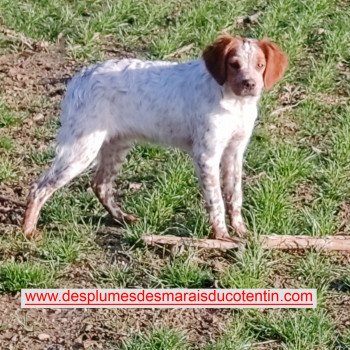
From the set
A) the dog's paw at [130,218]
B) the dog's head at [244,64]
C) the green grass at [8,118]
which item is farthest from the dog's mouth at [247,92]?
the green grass at [8,118]

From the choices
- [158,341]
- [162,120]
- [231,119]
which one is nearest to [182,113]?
[162,120]

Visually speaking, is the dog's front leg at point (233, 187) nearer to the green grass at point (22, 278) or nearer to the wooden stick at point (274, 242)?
the wooden stick at point (274, 242)

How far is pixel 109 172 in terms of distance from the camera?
21.9 ft

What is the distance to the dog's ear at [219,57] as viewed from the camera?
593 centimetres

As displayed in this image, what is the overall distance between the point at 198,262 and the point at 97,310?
71 centimetres

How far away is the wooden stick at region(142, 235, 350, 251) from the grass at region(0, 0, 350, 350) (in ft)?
0.22

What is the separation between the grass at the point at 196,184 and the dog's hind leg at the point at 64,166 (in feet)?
0.48

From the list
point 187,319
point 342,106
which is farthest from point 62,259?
point 342,106

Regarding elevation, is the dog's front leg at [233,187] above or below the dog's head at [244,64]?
below

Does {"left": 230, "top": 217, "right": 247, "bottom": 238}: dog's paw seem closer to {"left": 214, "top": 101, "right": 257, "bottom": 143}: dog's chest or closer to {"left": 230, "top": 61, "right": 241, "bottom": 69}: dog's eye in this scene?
{"left": 214, "top": 101, "right": 257, "bottom": 143}: dog's chest

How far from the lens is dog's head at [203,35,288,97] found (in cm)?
590

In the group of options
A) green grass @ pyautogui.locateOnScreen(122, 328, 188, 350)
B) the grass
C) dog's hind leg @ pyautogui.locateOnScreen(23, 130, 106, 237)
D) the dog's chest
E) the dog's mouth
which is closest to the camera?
green grass @ pyautogui.locateOnScreen(122, 328, 188, 350)

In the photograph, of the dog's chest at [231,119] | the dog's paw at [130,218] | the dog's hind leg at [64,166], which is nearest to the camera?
the dog's chest at [231,119]

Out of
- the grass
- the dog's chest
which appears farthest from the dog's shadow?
the dog's chest
